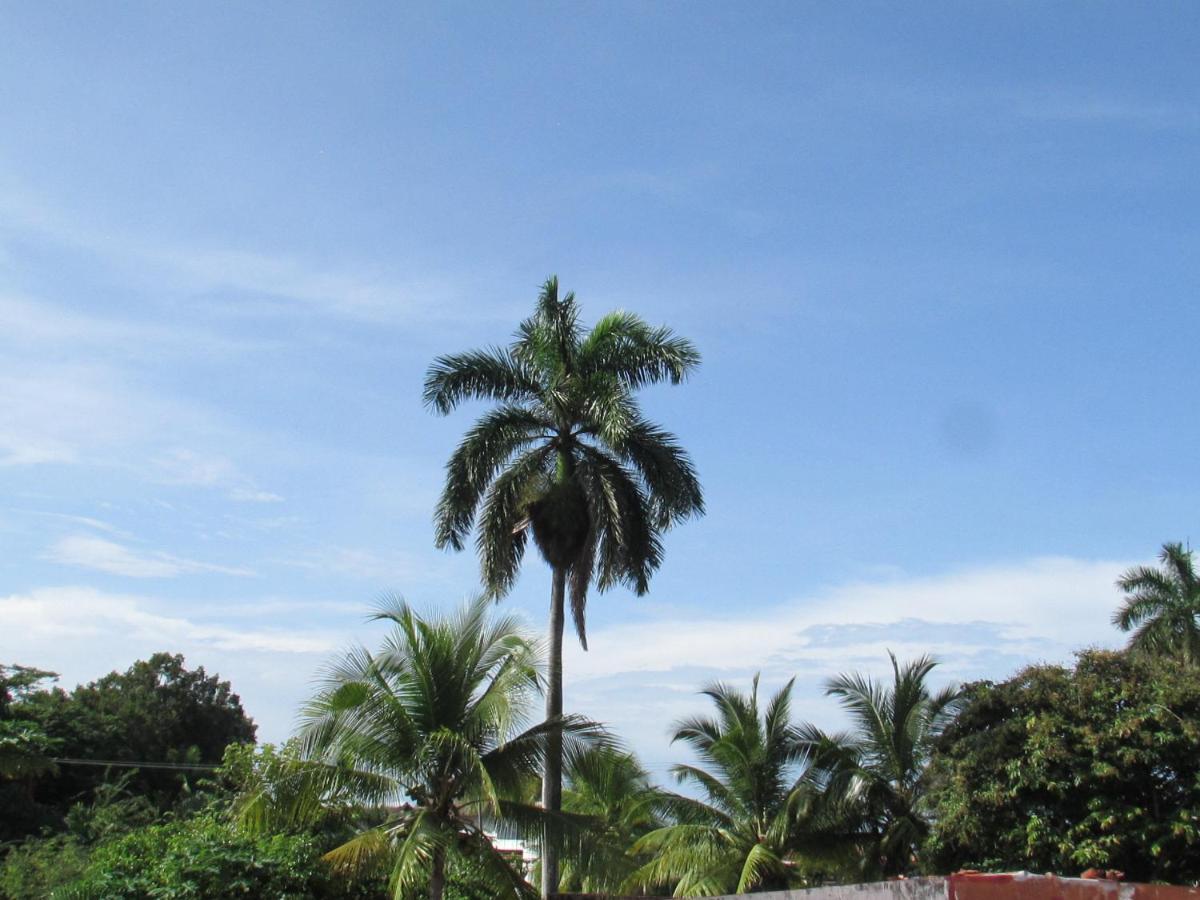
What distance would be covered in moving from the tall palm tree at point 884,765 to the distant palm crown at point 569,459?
253 inches

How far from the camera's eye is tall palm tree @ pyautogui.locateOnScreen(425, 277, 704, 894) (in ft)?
78.6

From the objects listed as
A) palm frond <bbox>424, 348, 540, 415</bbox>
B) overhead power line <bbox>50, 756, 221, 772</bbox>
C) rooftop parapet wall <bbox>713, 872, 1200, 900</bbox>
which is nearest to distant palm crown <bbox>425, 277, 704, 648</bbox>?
palm frond <bbox>424, 348, 540, 415</bbox>

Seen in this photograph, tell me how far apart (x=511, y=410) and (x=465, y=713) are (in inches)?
330

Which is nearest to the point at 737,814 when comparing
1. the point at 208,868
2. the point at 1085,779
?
the point at 1085,779

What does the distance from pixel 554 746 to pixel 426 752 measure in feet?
6.72

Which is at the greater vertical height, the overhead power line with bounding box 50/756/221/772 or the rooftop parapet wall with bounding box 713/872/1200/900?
the overhead power line with bounding box 50/756/221/772

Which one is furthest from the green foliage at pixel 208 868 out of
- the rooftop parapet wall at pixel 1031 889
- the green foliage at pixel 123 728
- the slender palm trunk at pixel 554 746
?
the green foliage at pixel 123 728

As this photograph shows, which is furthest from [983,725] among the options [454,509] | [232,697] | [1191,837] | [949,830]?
[232,697]

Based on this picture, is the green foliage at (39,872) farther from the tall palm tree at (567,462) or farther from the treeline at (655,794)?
the tall palm tree at (567,462)

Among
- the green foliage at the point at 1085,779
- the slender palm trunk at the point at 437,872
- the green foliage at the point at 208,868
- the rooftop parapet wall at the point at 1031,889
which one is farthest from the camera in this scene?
the green foliage at the point at 1085,779

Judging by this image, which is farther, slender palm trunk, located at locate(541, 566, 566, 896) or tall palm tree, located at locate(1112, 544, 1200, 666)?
tall palm tree, located at locate(1112, 544, 1200, 666)

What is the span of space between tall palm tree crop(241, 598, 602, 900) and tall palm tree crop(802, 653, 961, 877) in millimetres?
9812

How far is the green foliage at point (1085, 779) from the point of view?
66.1 feet

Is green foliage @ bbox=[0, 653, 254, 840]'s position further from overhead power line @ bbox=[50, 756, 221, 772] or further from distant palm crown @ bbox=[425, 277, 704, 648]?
distant palm crown @ bbox=[425, 277, 704, 648]
